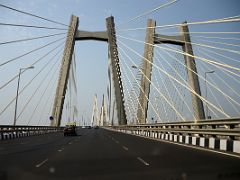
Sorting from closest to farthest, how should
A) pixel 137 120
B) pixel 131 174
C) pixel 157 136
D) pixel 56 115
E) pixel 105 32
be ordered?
1. pixel 131 174
2. pixel 157 136
3. pixel 137 120
4. pixel 105 32
5. pixel 56 115

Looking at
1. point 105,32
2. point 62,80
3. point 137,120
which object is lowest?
point 137,120

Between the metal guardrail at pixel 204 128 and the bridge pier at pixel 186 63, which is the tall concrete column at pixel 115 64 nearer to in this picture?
the bridge pier at pixel 186 63

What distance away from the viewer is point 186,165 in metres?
13.0

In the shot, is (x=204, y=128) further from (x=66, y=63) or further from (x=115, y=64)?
(x=66, y=63)

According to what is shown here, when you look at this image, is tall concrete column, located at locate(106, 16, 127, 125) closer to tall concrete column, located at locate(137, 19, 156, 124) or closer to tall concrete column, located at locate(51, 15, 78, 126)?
tall concrete column, located at locate(51, 15, 78, 126)

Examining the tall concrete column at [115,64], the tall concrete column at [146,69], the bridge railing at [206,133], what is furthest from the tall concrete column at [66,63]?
the bridge railing at [206,133]

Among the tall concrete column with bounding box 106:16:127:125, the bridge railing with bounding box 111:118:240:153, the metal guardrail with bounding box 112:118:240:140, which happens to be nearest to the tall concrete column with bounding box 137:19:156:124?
the tall concrete column with bounding box 106:16:127:125

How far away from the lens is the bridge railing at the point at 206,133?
19.2 meters

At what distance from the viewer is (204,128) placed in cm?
2511

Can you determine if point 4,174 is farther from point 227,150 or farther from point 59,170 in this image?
point 227,150

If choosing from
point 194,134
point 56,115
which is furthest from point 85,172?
point 56,115

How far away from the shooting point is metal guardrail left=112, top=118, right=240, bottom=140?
19.7 m

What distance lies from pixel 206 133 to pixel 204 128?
2.13 metres

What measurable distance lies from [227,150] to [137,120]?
30.6m
